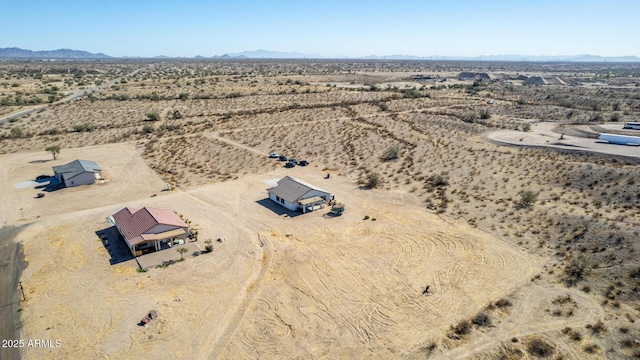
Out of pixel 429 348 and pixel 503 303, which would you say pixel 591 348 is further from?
pixel 429 348

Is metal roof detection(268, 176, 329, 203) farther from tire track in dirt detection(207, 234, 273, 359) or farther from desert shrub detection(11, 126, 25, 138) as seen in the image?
desert shrub detection(11, 126, 25, 138)

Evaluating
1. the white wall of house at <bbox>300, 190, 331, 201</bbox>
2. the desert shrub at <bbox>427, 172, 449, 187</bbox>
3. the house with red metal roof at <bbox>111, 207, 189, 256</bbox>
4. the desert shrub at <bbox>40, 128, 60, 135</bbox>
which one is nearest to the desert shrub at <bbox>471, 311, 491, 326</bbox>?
the white wall of house at <bbox>300, 190, 331, 201</bbox>

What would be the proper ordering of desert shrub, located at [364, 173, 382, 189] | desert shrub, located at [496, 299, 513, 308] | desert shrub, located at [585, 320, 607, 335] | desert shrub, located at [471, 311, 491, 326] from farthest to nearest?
desert shrub, located at [364, 173, 382, 189], desert shrub, located at [496, 299, 513, 308], desert shrub, located at [471, 311, 491, 326], desert shrub, located at [585, 320, 607, 335]

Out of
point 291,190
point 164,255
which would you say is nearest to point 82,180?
point 164,255

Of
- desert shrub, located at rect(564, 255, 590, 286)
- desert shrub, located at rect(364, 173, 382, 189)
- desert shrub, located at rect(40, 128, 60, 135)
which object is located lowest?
desert shrub, located at rect(564, 255, 590, 286)

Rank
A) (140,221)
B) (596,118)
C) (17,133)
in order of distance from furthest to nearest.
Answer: (596,118) → (17,133) → (140,221)

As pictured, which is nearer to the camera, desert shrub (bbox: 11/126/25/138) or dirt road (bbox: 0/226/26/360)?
dirt road (bbox: 0/226/26/360)

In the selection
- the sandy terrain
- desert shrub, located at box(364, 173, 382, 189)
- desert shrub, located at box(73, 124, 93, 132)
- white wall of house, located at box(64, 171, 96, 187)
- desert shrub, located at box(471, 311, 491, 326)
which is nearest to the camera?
desert shrub, located at box(471, 311, 491, 326)
